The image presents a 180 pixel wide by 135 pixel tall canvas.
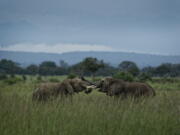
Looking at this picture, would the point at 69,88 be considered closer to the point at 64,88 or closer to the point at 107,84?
the point at 64,88

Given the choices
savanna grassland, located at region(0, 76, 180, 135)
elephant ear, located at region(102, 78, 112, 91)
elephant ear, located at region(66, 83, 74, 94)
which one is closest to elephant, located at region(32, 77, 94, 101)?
elephant ear, located at region(66, 83, 74, 94)

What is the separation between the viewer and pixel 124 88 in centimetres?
1173

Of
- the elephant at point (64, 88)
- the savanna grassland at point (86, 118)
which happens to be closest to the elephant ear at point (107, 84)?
the elephant at point (64, 88)

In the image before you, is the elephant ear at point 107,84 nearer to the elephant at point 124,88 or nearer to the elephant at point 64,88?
the elephant at point 124,88

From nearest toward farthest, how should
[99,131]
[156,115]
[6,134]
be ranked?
[6,134], [99,131], [156,115]

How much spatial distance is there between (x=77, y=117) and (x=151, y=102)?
2006mm

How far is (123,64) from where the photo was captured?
315 ft

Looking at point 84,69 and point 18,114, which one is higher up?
point 18,114

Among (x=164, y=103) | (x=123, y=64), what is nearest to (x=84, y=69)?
(x=123, y=64)

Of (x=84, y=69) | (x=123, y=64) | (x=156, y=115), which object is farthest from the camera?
(x=123, y=64)

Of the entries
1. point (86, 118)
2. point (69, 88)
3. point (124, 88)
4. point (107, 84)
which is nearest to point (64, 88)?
point (69, 88)

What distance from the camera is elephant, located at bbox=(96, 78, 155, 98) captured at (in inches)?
447

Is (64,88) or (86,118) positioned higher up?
(86,118)

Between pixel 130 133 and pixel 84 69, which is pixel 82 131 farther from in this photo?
pixel 84 69
